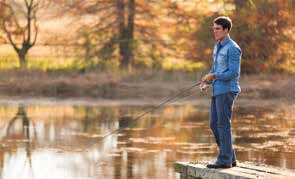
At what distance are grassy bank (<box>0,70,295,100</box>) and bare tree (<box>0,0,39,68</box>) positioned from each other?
3020 mm

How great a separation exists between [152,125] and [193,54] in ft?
30.4

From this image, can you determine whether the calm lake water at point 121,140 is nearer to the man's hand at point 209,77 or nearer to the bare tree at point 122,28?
the man's hand at point 209,77

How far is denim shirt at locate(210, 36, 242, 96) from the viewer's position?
31.0ft

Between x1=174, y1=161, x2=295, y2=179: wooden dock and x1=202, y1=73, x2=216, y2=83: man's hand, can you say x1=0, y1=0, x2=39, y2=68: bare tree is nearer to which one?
x1=174, y1=161, x2=295, y2=179: wooden dock

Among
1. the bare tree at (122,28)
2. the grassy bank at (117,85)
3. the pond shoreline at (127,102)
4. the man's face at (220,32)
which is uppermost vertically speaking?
the bare tree at (122,28)

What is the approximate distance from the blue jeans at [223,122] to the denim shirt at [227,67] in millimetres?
71

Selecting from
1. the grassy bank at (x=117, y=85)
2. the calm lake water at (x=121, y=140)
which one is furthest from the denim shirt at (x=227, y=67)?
the grassy bank at (x=117, y=85)

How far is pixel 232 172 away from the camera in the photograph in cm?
957

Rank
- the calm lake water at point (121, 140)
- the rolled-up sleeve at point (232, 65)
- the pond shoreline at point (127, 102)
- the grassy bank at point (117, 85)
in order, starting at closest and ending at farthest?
the rolled-up sleeve at point (232, 65)
the calm lake water at point (121, 140)
the pond shoreline at point (127, 102)
the grassy bank at point (117, 85)

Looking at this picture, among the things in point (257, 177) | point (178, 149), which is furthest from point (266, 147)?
point (257, 177)

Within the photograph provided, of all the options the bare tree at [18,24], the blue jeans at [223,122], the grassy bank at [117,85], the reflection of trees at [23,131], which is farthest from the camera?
the bare tree at [18,24]

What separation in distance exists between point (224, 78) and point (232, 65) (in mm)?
148

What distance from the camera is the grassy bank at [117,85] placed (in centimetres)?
2419

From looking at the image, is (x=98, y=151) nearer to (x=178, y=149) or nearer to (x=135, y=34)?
(x=178, y=149)
